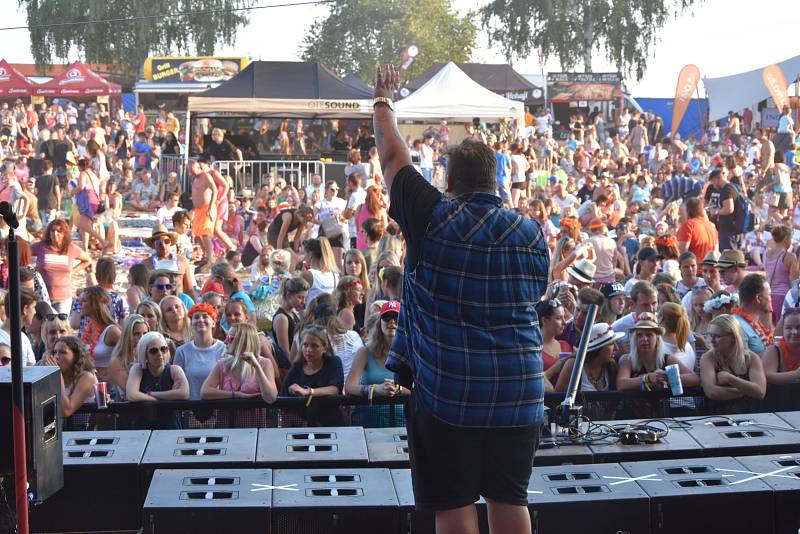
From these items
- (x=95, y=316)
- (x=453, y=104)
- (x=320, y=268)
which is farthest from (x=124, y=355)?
(x=453, y=104)

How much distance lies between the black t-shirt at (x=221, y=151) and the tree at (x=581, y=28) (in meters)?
33.8

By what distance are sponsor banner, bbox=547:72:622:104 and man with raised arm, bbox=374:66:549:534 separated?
37.0m

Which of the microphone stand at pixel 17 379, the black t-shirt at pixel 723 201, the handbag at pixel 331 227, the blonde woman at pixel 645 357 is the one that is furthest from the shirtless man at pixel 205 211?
the microphone stand at pixel 17 379

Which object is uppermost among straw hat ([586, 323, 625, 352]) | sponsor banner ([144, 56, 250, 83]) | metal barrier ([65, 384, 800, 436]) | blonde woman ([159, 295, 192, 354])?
sponsor banner ([144, 56, 250, 83])

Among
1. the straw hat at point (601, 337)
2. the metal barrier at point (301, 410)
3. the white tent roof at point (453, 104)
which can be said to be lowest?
the metal barrier at point (301, 410)

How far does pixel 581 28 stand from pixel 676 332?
47.8m

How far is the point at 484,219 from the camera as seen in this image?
9.74 ft

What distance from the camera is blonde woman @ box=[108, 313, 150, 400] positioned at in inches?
257

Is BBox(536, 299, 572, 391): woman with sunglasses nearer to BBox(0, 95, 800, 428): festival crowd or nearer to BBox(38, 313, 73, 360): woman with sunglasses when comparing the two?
BBox(0, 95, 800, 428): festival crowd

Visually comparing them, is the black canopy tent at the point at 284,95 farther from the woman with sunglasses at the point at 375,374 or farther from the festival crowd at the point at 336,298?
the woman with sunglasses at the point at 375,374

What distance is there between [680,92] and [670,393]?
27.0 meters

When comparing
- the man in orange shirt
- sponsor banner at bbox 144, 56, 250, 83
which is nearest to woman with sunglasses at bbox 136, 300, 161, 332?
the man in orange shirt

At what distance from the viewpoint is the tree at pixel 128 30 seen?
168 feet

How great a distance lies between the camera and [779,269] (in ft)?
31.1
